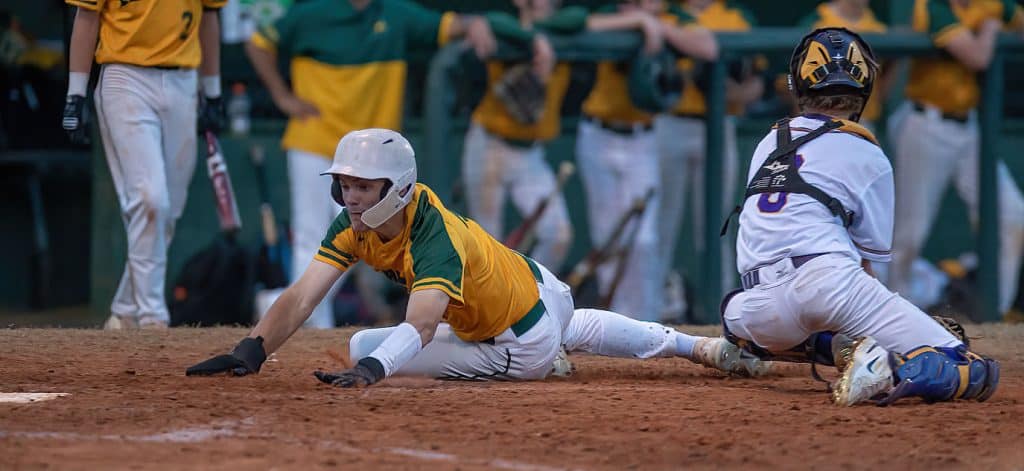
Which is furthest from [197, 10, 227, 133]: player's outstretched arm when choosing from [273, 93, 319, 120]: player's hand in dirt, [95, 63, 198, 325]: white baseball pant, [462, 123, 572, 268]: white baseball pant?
[462, 123, 572, 268]: white baseball pant

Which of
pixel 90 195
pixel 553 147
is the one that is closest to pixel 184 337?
pixel 553 147

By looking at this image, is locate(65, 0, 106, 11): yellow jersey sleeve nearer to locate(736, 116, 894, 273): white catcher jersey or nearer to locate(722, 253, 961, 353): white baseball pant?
locate(736, 116, 894, 273): white catcher jersey

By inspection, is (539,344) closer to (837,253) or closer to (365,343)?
(365,343)

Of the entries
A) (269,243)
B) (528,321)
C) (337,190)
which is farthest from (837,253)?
(269,243)

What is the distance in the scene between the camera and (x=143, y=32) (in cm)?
715

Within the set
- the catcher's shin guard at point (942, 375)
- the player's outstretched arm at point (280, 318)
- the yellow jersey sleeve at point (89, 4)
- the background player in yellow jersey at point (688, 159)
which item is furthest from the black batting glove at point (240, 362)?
the background player in yellow jersey at point (688, 159)

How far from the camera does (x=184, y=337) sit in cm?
680

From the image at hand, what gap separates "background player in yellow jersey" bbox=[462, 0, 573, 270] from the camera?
895 centimetres

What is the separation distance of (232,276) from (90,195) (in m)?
2.65

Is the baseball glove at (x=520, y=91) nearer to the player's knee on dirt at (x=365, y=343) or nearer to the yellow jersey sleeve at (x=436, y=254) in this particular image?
the player's knee on dirt at (x=365, y=343)

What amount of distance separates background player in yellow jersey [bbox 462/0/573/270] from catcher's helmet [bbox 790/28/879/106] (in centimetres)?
382

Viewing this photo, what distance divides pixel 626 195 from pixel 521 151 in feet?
2.37

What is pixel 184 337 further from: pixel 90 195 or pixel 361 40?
pixel 90 195

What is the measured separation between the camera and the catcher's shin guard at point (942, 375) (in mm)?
4816
